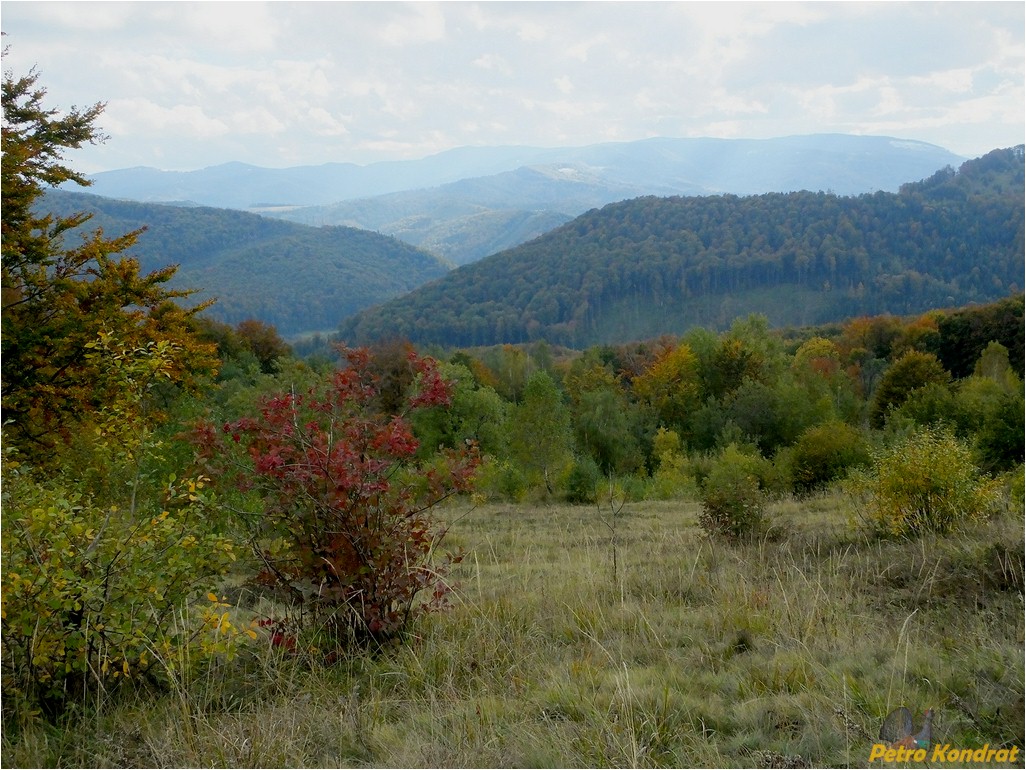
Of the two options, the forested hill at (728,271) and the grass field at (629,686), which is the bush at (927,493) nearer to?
the grass field at (629,686)

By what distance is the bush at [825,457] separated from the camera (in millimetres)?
21953

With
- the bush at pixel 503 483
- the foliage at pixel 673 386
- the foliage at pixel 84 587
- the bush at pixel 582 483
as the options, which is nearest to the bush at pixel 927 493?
the foliage at pixel 84 587

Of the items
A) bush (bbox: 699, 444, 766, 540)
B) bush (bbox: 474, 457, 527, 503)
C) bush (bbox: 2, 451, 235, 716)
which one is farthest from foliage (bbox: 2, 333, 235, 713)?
bush (bbox: 474, 457, 527, 503)

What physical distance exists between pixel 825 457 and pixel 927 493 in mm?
15436

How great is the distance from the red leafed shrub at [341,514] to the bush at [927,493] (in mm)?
5840

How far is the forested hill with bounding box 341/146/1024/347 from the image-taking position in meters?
142

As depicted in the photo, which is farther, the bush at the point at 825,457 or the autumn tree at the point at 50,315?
the bush at the point at 825,457

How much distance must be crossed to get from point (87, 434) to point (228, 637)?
6.97 m

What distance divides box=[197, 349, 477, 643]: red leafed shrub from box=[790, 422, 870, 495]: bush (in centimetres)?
1988

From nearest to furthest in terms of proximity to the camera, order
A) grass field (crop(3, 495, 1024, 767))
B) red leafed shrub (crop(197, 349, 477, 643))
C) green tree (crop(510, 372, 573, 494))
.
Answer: grass field (crop(3, 495, 1024, 767)), red leafed shrub (crop(197, 349, 477, 643)), green tree (crop(510, 372, 573, 494))

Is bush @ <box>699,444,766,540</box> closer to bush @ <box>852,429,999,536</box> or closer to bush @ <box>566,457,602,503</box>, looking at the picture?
bush @ <box>852,429,999,536</box>

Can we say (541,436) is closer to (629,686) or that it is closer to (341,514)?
(341,514)

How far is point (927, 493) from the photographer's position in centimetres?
801

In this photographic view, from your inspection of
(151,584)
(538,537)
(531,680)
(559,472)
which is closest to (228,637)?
(151,584)
